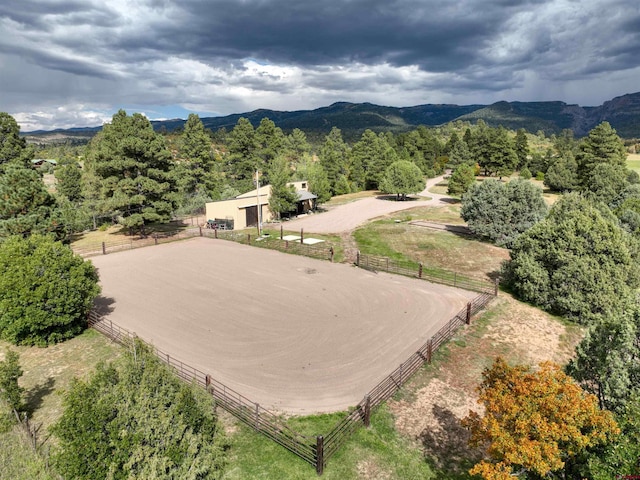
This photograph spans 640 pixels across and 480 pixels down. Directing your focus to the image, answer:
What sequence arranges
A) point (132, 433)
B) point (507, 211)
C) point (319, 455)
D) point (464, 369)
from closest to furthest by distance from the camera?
point (132, 433) < point (319, 455) < point (464, 369) < point (507, 211)

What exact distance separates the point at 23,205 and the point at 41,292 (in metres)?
15.8

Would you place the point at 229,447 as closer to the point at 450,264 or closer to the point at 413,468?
the point at 413,468

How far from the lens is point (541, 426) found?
7.77 metres

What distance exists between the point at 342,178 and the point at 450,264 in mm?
49497

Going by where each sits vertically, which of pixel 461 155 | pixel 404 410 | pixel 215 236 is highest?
pixel 461 155

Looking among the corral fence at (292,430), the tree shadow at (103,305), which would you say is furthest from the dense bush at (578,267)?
the tree shadow at (103,305)

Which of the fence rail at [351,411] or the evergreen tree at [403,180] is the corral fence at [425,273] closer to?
the fence rail at [351,411]

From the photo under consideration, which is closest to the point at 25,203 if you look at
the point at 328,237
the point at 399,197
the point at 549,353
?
the point at 328,237

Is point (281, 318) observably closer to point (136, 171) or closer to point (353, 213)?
point (136, 171)

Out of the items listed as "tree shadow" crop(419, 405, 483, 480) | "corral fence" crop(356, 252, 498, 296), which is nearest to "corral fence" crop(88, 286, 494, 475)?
"tree shadow" crop(419, 405, 483, 480)

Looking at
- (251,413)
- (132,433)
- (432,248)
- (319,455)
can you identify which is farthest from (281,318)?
(432,248)

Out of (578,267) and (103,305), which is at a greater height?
(578,267)

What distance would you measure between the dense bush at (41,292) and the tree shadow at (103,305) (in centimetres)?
210

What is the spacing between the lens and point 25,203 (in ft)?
97.7
